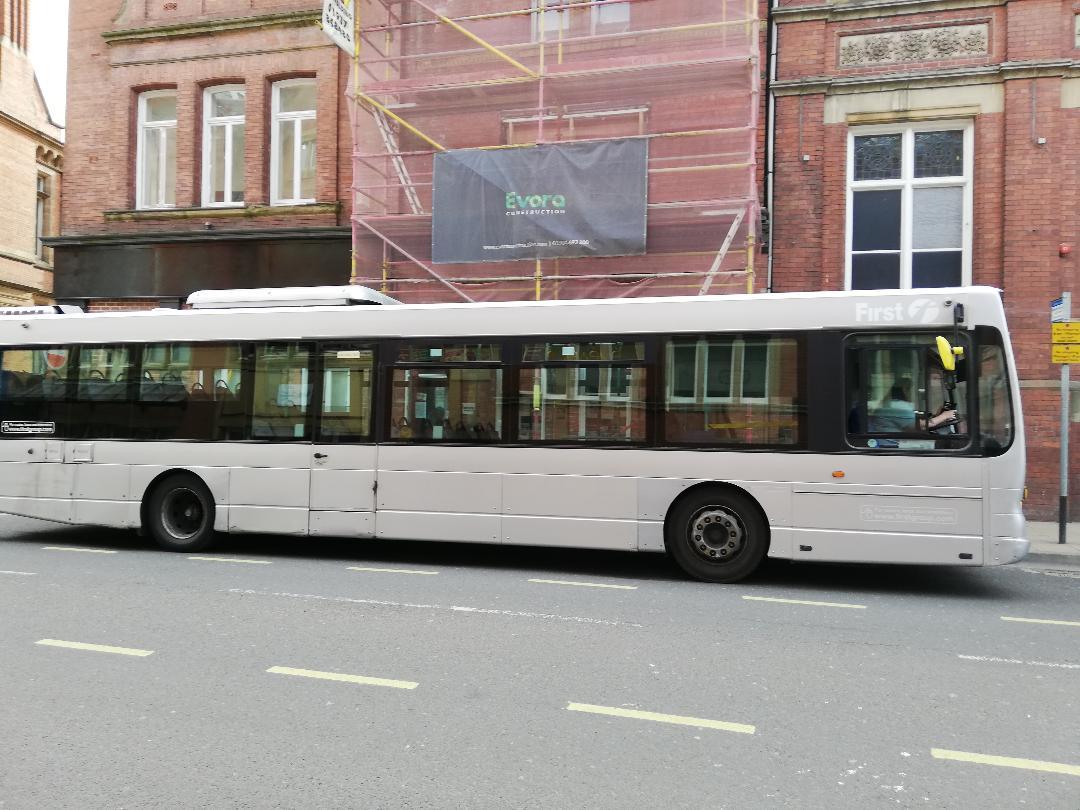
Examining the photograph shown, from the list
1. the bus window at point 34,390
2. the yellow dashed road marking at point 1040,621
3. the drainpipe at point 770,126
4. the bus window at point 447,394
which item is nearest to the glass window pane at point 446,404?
the bus window at point 447,394

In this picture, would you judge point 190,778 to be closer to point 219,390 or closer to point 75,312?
point 219,390

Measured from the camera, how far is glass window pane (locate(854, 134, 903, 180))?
1408 centimetres

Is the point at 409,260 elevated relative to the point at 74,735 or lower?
elevated

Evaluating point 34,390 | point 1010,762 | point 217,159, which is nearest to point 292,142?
point 217,159

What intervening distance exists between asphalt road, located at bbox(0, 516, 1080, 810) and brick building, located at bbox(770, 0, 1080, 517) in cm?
675

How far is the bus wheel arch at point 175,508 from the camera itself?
9727 mm

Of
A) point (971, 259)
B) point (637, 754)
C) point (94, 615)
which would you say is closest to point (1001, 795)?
point (637, 754)

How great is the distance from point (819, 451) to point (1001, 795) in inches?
178

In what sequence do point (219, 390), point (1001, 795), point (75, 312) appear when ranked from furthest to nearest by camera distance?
1. point (75, 312)
2. point (219, 390)
3. point (1001, 795)

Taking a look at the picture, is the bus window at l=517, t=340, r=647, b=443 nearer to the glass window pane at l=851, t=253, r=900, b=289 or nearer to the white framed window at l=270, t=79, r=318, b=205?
the glass window pane at l=851, t=253, r=900, b=289

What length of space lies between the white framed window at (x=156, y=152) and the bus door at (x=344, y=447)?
10871 millimetres

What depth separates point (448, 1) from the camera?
15453 mm

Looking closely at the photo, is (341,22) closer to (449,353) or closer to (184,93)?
(184,93)

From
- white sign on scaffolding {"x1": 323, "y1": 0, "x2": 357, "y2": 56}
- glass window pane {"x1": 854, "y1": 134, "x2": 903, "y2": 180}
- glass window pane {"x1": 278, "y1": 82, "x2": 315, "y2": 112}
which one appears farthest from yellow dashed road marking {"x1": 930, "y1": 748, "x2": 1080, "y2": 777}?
glass window pane {"x1": 278, "y1": 82, "x2": 315, "y2": 112}
